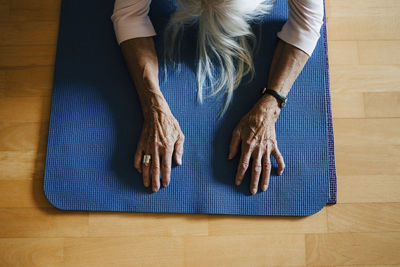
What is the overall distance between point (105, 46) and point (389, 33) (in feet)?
3.50

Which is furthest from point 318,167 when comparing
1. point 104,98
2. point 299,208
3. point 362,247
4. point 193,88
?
point 104,98

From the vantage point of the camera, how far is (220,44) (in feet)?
3.48

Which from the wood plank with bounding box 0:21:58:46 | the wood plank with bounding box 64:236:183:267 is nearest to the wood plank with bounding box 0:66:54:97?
the wood plank with bounding box 0:21:58:46

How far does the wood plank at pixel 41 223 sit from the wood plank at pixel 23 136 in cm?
22

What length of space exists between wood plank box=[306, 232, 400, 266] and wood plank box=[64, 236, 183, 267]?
0.45m

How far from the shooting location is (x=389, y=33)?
4.02 feet

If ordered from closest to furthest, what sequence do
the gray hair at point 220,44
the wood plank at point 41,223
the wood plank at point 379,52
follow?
1. the gray hair at point 220,44
2. the wood plank at point 41,223
3. the wood plank at point 379,52

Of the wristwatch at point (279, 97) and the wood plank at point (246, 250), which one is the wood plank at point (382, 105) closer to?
the wristwatch at point (279, 97)

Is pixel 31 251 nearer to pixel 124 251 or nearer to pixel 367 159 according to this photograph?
pixel 124 251

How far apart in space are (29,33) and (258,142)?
3.12 feet

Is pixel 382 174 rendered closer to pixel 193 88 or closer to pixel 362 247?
pixel 362 247

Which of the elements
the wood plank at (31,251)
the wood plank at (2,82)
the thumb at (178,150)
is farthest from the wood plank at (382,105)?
the wood plank at (2,82)

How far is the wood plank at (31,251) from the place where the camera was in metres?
1.08

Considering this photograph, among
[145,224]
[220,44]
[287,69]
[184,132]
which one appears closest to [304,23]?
[287,69]
